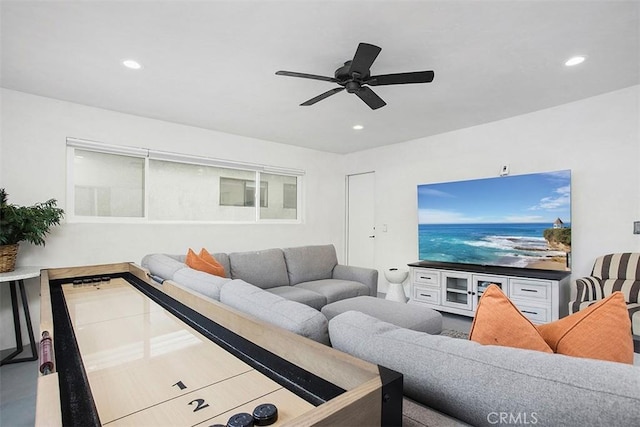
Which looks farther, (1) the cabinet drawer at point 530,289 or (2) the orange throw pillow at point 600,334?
(1) the cabinet drawer at point 530,289

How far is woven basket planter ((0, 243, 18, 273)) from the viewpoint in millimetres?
2555

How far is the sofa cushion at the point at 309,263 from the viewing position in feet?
12.5

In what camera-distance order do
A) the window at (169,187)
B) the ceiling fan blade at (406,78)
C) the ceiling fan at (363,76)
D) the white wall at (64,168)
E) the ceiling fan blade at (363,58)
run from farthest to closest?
the window at (169,187), the white wall at (64,168), the ceiling fan blade at (406,78), the ceiling fan at (363,76), the ceiling fan blade at (363,58)

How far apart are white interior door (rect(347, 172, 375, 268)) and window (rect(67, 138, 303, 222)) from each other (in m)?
1.08

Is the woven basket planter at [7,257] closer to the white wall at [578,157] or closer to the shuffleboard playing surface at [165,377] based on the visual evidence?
the shuffleboard playing surface at [165,377]

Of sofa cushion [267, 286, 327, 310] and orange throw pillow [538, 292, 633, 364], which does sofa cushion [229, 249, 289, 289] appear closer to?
sofa cushion [267, 286, 327, 310]

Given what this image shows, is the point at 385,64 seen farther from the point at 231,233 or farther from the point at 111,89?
the point at 231,233

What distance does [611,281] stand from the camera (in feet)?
9.09

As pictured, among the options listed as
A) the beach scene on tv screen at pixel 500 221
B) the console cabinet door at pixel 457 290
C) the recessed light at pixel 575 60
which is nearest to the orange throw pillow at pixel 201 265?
the console cabinet door at pixel 457 290

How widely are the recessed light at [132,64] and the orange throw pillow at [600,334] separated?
2.98m

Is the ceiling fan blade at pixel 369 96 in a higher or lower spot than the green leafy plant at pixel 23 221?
higher

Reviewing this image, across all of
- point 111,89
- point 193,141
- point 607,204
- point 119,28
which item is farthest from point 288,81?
point 607,204

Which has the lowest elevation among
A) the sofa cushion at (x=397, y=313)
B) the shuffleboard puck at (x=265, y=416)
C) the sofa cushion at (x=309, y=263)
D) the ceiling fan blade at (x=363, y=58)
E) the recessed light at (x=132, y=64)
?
the sofa cushion at (x=397, y=313)

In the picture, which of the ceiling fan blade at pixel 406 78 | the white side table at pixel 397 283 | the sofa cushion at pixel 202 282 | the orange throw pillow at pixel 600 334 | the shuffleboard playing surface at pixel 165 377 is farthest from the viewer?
the white side table at pixel 397 283
